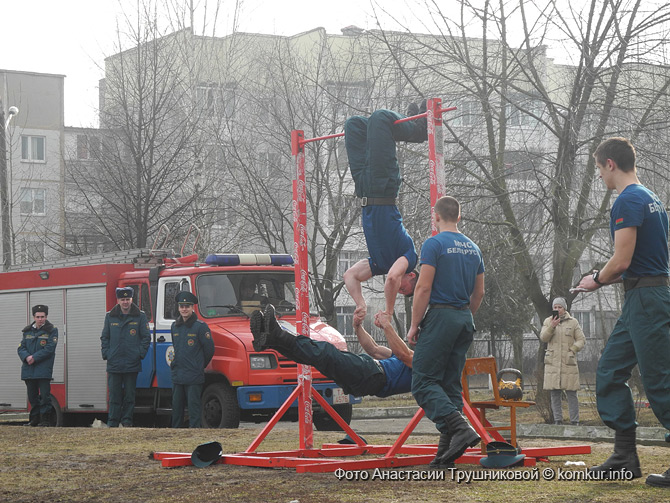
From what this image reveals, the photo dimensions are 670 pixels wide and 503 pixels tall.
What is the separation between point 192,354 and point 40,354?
3.43 meters

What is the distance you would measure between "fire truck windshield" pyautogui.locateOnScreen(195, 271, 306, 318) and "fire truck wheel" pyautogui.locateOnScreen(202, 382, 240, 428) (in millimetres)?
1201

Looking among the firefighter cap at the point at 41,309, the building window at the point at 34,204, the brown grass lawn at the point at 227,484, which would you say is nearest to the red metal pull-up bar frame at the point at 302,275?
the brown grass lawn at the point at 227,484

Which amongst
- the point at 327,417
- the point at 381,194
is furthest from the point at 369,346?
the point at 327,417

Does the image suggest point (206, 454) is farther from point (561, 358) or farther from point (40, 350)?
point (40, 350)

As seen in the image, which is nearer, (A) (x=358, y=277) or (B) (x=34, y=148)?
(A) (x=358, y=277)

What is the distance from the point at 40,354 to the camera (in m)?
16.4

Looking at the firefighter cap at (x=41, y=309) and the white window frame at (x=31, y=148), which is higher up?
the white window frame at (x=31, y=148)

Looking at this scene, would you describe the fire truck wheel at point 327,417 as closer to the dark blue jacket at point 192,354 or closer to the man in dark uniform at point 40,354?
the dark blue jacket at point 192,354

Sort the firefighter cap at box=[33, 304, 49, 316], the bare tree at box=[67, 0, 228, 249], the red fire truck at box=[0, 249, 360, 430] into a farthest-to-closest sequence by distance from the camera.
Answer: the bare tree at box=[67, 0, 228, 249] → the firefighter cap at box=[33, 304, 49, 316] → the red fire truck at box=[0, 249, 360, 430]

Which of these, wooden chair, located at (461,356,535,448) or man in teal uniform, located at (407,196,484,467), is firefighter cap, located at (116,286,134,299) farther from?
man in teal uniform, located at (407,196,484,467)

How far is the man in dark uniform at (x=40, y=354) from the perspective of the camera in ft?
54.0

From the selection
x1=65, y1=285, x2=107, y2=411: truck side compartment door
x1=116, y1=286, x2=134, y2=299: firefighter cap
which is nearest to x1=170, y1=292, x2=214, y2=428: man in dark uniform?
x1=116, y1=286, x2=134, y2=299: firefighter cap

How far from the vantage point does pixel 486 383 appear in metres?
33.2

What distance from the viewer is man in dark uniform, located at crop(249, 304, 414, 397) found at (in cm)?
774
